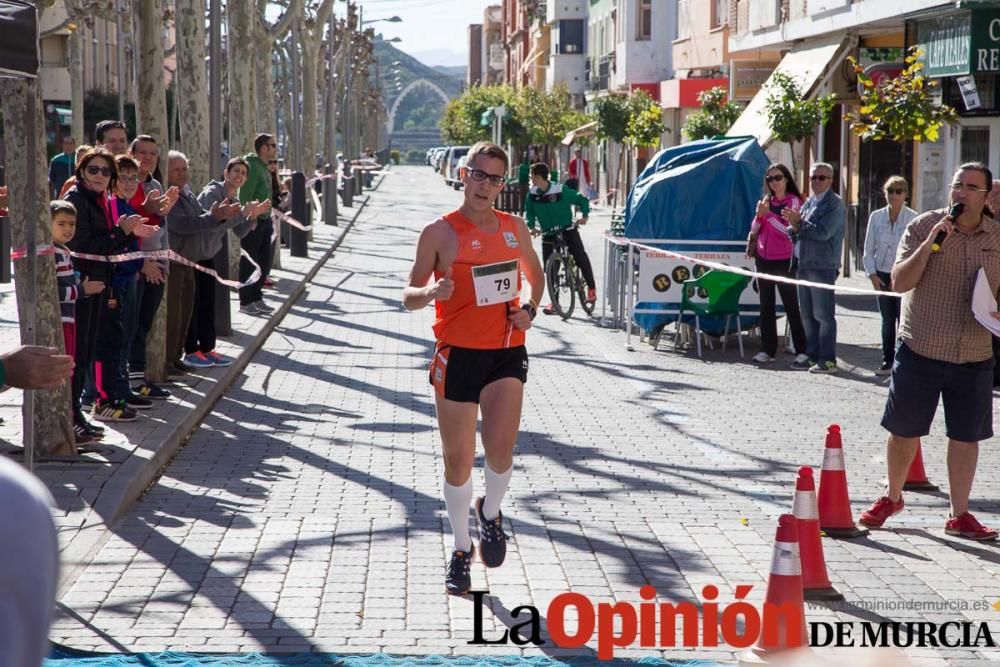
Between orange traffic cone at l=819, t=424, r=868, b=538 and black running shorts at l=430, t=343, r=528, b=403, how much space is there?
172cm

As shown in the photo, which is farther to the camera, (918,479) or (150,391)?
(150,391)

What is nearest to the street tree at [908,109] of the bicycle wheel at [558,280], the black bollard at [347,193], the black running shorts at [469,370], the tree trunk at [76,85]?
the bicycle wheel at [558,280]

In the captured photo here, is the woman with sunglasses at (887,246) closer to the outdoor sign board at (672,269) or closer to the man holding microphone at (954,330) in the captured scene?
the outdoor sign board at (672,269)

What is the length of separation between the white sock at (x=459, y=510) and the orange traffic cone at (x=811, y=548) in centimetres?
136

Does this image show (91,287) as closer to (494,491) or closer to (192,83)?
(494,491)

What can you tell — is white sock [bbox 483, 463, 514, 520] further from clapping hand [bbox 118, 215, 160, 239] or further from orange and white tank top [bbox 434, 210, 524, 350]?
clapping hand [bbox 118, 215, 160, 239]

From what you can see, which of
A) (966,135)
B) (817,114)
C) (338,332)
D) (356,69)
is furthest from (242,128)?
(356,69)

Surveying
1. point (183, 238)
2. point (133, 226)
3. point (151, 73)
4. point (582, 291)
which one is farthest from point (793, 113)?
point (133, 226)

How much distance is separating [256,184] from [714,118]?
16729 mm

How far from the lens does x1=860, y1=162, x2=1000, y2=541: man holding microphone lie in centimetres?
759

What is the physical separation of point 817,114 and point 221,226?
13.9 meters

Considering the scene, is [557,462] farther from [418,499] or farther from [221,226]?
[221,226]

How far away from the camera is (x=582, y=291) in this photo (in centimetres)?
1966

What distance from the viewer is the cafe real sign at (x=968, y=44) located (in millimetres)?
20094
